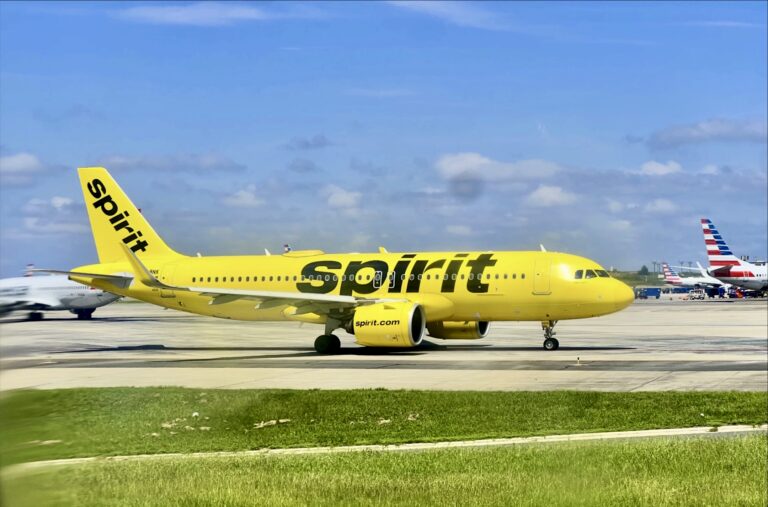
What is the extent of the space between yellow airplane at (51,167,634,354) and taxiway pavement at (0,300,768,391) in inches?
49.0

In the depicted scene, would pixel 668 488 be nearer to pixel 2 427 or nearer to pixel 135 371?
pixel 2 427

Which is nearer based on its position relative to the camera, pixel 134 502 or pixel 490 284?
pixel 134 502

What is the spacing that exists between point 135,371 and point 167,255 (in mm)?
16166

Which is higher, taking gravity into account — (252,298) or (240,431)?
(252,298)

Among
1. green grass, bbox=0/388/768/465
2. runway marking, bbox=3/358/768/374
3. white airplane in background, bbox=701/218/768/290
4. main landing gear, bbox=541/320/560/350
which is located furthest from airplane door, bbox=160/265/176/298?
white airplane in background, bbox=701/218/768/290

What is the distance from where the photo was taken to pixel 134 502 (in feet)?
32.1

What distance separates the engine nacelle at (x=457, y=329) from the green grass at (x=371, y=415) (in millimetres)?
17531

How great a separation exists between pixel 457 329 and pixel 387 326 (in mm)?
5574

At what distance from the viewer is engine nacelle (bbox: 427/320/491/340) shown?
38875mm

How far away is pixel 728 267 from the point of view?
116750 mm

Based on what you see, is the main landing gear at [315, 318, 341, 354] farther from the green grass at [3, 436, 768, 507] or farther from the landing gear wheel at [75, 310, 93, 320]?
the landing gear wheel at [75, 310, 93, 320]

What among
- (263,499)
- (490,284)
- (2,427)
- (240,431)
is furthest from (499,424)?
(490,284)

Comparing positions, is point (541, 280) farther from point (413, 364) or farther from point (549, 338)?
point (413, 364)

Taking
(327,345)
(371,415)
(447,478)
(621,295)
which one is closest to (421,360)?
(327,345)
